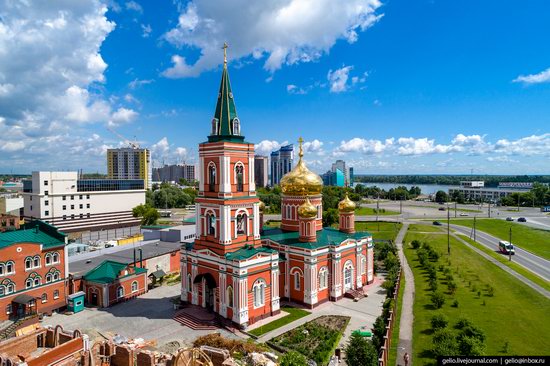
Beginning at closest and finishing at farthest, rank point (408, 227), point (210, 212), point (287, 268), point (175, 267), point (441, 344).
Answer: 1. point (441, 344)
2. point (210, 212)
3. point (287, 268)
4. point (175, 267)
5. point (408, 227)

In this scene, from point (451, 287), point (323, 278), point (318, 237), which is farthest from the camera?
point (318, 237)

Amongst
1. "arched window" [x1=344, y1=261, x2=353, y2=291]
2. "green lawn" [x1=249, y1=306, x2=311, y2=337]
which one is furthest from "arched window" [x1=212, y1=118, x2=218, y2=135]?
"arched window" [x1=344, y1=261, x2=353, y2=291]

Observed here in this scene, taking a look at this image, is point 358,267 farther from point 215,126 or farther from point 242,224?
point 215,126

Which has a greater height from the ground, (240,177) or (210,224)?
(240,177)

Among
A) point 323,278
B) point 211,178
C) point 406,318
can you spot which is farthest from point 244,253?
point 406,318

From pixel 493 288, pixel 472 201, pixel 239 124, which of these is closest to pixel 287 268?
pixel 239 124

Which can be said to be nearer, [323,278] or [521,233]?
[323,278]

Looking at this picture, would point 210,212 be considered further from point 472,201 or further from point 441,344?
point 472,201

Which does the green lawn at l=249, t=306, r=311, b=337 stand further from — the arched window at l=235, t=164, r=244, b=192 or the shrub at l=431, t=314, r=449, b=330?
the arched window at l=235, t=164, r=244, b=192
